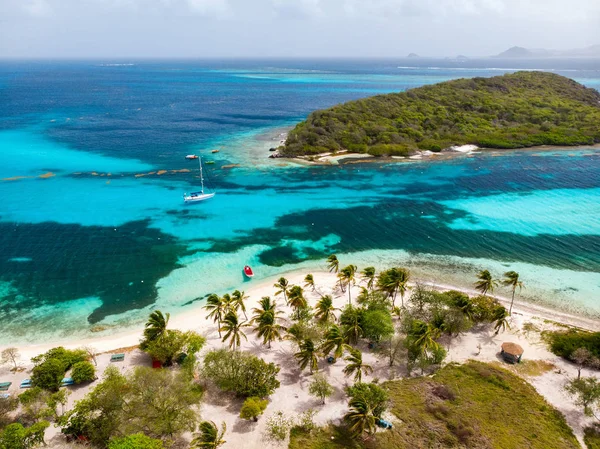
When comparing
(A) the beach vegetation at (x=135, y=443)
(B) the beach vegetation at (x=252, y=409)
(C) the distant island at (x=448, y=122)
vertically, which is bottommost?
(B) the beach vegetation at (x=252, y=409)

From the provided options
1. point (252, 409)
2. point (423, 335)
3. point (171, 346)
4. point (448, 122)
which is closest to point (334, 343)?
point (423, 335)

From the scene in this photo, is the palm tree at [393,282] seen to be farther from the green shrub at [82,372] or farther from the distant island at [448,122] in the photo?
the distant island at [448,122]

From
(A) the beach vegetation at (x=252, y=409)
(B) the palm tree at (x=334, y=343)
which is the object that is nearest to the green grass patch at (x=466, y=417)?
(A) the beach vegetation at (x=252, y=409)

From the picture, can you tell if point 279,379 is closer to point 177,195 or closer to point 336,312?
point 336,312

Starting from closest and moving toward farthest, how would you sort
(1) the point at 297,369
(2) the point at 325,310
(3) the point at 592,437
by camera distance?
1. (3) the point at 592,437
2. (1) the point at 297,369
3. (2) the point at 325,310

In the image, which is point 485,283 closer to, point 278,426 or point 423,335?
Answer: point 423,335

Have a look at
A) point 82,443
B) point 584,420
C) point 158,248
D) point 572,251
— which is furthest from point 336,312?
point 572,251

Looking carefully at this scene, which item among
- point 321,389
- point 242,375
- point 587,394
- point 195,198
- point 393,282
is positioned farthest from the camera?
point 195,198

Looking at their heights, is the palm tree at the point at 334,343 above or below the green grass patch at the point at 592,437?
above
